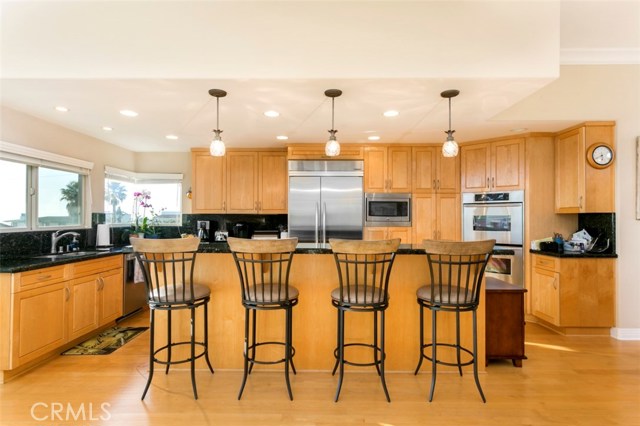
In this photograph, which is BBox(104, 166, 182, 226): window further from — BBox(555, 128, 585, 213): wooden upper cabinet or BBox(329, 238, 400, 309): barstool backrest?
BBox(555, 128, 585, 213): wooden upper cabinet

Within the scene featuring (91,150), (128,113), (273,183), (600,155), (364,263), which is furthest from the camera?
(273,183)

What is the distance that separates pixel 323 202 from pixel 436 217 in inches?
63.1

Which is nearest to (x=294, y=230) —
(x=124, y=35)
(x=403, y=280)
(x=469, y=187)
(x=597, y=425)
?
(x=403, y=280)

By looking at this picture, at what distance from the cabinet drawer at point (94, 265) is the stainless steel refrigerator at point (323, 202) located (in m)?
2.09

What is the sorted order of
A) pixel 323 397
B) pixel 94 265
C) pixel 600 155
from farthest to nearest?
1. pixel 600 155
2. pixel 94 265
3. pixel 323 397

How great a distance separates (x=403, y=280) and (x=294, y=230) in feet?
6.83

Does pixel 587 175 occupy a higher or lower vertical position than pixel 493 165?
lower

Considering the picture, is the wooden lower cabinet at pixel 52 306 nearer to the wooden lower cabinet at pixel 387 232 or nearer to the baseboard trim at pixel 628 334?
the wooden lower cabinet at pixel 387 232

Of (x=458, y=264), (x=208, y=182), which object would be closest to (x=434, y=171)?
(x=458, y=264)

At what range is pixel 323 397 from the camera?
7.16 feet

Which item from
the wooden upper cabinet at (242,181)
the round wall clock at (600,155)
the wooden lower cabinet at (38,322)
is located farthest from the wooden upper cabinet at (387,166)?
the wooden lower cabinet at (38,322)

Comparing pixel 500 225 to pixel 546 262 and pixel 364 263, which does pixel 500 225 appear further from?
pixel 364 263

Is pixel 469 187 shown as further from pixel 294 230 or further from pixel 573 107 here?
pixel 294 230

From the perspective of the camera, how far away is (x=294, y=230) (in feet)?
14.2
